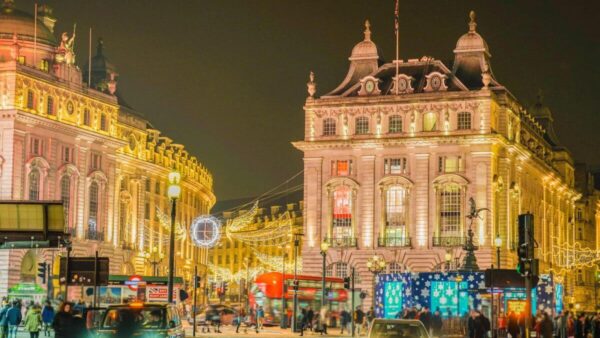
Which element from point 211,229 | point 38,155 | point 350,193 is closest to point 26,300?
point 38,155

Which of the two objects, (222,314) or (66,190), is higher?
(66,190)

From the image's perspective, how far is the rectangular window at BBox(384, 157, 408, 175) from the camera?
118 meters

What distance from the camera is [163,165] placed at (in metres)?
144

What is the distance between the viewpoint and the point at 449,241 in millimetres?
114375

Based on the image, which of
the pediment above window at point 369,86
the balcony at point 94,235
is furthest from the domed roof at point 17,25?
the pediment above window at point 369,86

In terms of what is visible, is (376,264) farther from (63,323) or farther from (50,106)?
(63,323)

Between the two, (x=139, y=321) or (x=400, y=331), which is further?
(x=400, y=331)

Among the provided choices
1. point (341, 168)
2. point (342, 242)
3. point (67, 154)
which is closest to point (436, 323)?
point (342, 242)

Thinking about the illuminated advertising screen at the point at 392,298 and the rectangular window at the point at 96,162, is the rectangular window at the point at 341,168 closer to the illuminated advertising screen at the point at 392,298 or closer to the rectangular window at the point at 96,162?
the rectangular window at the point at 96,162

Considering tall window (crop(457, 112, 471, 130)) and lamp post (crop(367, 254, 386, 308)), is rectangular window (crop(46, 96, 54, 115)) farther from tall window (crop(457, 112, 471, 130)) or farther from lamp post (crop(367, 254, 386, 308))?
tall window (crop(457, 112, 471, 130))

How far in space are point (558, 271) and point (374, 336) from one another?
362ft

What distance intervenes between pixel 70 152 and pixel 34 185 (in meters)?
6.91

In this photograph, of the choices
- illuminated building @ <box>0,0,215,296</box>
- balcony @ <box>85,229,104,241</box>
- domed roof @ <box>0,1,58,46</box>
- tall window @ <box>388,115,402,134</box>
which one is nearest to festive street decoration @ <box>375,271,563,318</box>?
illuminated building @ <box>0,0,215,296</box>

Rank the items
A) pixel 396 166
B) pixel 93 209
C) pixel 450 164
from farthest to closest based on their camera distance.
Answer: pixel 396 166, pixel 93 209, pixel 450 164
